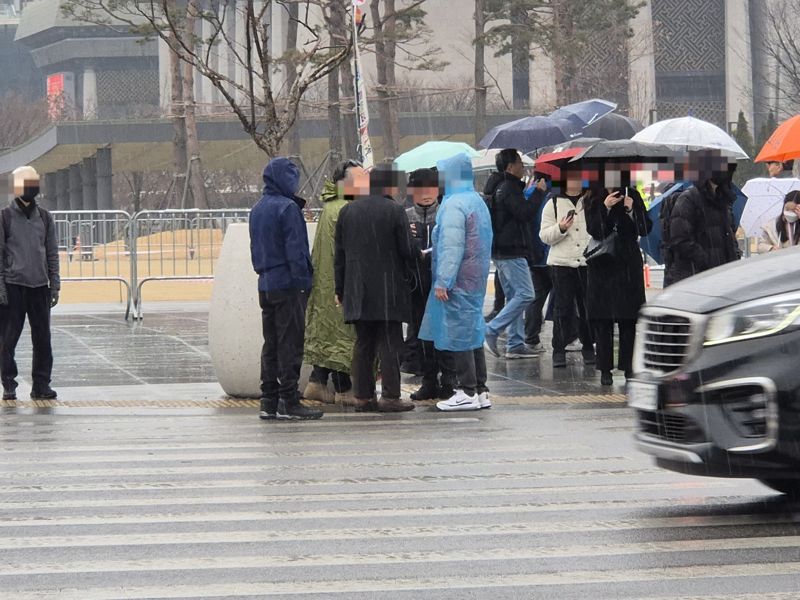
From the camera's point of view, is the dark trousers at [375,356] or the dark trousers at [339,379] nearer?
the dark trousers at [375,356]

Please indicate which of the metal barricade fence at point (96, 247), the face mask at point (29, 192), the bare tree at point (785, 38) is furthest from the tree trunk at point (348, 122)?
the face mask at point (29, 192)

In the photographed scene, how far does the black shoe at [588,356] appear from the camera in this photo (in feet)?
48.5

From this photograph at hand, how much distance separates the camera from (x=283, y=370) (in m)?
11.5

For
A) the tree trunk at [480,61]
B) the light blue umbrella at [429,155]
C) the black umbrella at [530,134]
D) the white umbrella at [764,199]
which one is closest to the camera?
the light blue umbrella at [429,155]

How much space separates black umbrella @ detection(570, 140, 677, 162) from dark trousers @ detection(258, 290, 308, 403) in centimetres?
410

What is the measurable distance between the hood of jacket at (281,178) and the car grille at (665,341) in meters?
4.10

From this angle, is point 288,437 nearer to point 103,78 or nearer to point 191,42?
point 191,42

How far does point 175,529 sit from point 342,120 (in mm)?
41909

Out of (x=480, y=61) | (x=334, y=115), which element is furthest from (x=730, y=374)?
(x=480, y=61)

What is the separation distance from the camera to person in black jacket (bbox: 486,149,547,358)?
15000 millimetres

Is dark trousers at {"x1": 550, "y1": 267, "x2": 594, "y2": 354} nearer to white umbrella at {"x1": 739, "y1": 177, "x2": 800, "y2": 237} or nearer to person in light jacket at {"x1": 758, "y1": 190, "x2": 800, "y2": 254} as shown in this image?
person in light jacket at {"x1": 758, "y1": 190, "x2": 800, "y2": 254}

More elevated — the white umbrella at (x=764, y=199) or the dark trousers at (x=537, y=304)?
the white umbrella at (x=764, y=199)

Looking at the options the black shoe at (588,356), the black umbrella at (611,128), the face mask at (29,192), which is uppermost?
the black umbrella at (611,128)

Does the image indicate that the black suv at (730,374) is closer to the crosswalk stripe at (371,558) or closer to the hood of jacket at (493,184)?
the crosswalk stripe at (371,558)
